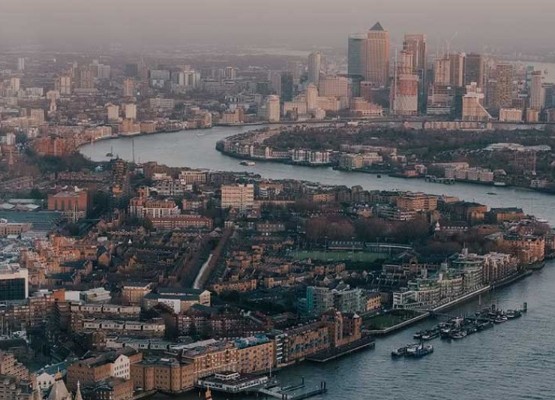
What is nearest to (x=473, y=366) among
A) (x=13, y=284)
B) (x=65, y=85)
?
(x=13, y=284)

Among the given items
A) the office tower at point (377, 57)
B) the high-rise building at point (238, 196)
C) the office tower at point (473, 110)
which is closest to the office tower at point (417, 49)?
the office tower at point (377, 57)

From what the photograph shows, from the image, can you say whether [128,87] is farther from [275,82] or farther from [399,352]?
[399,352]

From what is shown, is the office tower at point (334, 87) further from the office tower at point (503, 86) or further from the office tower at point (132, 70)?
the office tower at point (132, 70)

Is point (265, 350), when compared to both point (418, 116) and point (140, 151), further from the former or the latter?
point (418, 116)

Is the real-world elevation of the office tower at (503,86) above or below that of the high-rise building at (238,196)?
below

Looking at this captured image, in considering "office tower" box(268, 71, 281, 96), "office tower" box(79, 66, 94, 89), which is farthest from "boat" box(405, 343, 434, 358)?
"office tower" box(268, 71, 281, 96)

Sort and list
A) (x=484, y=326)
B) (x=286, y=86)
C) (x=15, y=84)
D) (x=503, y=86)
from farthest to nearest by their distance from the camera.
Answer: (x=286, y=86) → (x=503, y=86) → (x=15, y=84) → (x=484, y=326)

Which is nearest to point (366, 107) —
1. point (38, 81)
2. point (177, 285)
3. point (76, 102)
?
point (76, 102)
